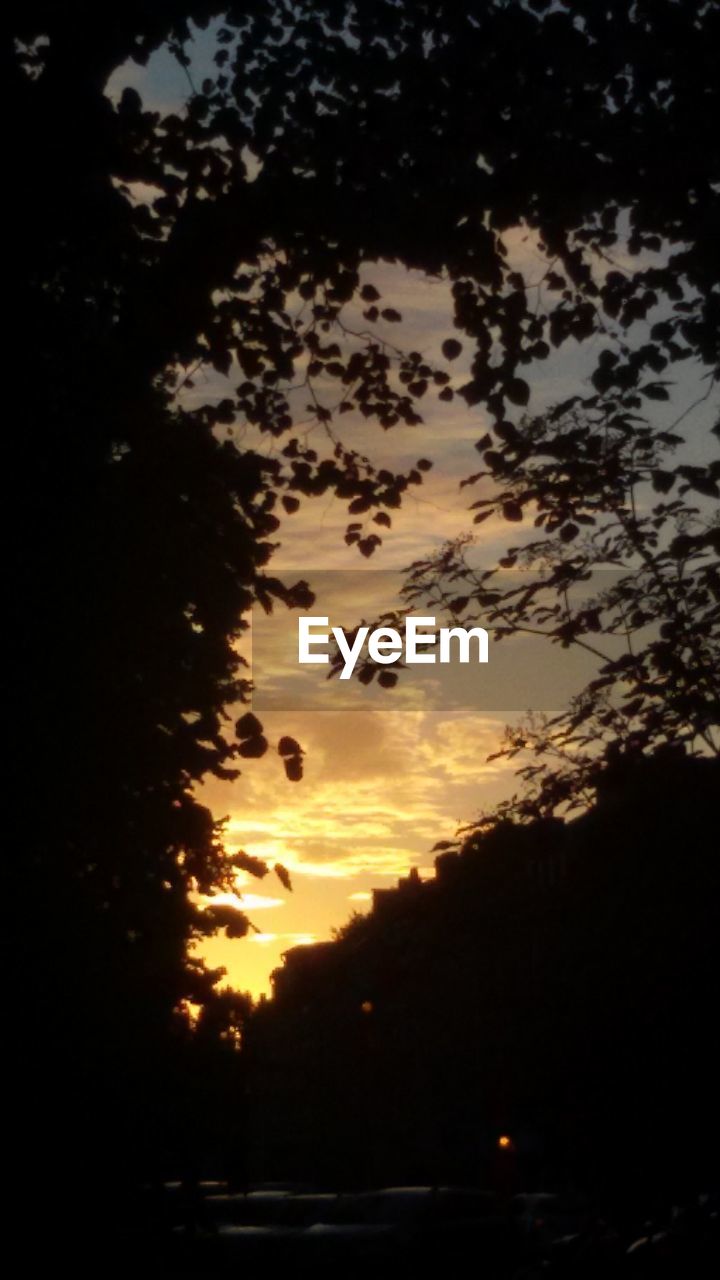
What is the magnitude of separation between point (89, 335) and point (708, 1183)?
6.36 meters

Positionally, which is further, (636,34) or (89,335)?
(636,34)

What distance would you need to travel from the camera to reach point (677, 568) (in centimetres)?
1127

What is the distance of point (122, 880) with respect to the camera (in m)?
9.41

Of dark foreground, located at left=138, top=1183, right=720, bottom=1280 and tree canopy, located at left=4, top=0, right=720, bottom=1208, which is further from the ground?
tree canopy, located at left=4, top=0, right=720, bottom=1208

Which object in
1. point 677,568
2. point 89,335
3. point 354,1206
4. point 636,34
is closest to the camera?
point 89,335

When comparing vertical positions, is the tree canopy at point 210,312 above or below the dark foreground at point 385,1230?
above

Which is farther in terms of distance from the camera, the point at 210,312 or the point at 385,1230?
the point at 385,1230

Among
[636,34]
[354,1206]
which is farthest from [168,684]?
[354,1206]

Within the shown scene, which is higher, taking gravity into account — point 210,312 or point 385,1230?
point 210,312

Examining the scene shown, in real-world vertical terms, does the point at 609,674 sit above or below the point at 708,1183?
above

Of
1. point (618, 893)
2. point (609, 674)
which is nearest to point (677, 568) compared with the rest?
point (609, 674)

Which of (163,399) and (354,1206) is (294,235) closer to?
(163,399)

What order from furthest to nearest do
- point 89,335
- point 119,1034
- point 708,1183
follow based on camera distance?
point 89,335
point 708,1183
point 119,1034

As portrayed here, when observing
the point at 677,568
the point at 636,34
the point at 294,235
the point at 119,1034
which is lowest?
the point at 119,1034
